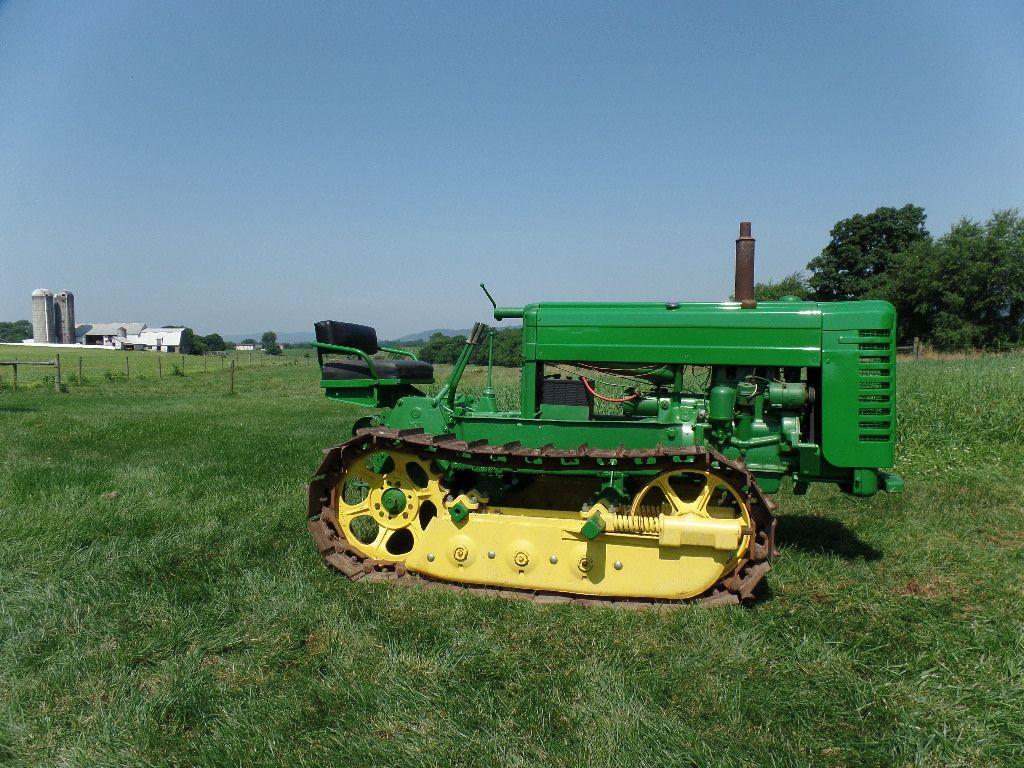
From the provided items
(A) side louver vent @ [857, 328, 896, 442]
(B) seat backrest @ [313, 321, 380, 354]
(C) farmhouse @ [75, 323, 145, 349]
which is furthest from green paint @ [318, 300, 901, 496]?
(C) farmhouse @ [75, 323, 145, 349]

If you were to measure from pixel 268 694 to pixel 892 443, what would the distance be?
4179 millimetres

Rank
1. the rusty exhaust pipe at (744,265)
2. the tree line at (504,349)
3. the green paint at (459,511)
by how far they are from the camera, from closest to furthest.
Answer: the green paint at (459,511) < the rusty exhaust pipe at (744,265) < the tree line at (504,349)

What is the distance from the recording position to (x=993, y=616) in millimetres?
3941

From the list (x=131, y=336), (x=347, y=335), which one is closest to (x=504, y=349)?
(x=347, y=335)

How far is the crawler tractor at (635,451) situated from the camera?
13.7 ft

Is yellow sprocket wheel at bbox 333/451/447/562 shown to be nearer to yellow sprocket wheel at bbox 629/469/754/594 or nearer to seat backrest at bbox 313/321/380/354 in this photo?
seat backrest at bbox 313/321/380/354

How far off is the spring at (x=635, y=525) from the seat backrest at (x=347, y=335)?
8.68 ft

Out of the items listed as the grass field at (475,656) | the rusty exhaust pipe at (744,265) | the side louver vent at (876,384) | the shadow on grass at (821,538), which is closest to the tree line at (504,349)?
the rusty exhaust pipe at (744,265)

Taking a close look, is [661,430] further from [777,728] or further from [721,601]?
[777,728]

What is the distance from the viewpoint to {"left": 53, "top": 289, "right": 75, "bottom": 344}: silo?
9800 centimetres

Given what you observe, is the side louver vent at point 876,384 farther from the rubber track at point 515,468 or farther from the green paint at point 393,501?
the green paint at point 393,501

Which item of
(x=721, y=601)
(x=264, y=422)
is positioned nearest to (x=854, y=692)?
(x=721, y=601)

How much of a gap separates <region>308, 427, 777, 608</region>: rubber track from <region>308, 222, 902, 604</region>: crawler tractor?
0.01 metres

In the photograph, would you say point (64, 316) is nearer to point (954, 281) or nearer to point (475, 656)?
point (954, 281)
